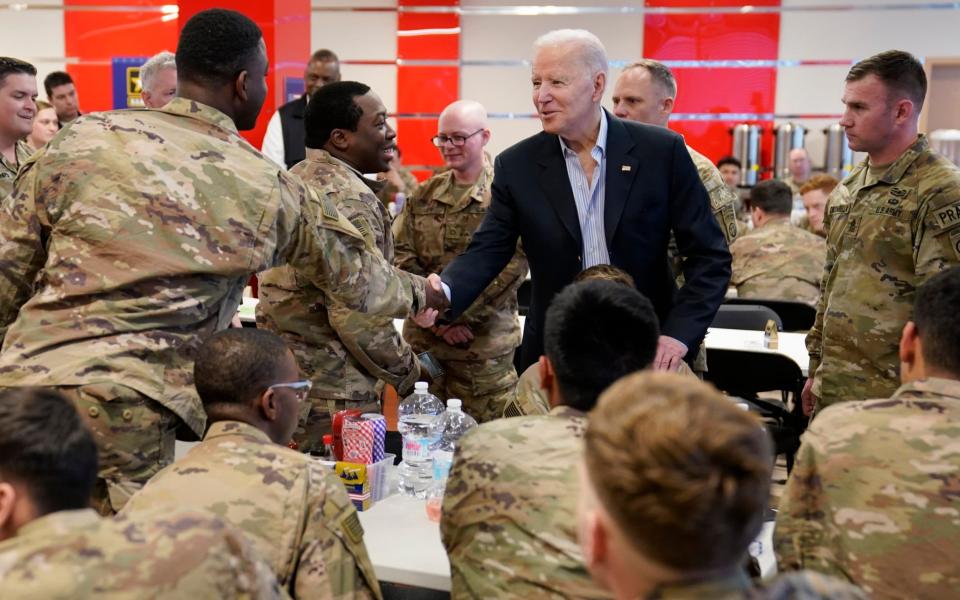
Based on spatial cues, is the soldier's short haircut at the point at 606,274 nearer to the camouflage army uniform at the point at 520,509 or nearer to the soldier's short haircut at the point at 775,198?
the camouflage army uniform at the point at 520,509

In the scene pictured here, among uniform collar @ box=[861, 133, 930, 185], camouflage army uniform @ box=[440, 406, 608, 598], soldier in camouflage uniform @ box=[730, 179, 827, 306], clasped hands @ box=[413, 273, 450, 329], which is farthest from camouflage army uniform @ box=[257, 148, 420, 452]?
soldier in camouflage uniform @ box=[730, 179, 827, 306]

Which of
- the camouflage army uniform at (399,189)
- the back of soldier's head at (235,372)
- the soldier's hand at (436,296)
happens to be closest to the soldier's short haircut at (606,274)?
the soldier's hand at (436,296)

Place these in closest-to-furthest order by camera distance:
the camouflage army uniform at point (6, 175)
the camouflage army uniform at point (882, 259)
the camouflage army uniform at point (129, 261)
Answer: the camouflage army uniform at point (129, 261) < the camouflage army uniform at point (882, 259) < the camouflage army uniform at point (6, 175)

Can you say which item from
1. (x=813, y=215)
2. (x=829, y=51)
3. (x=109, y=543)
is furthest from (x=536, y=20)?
(x=109, y=543)

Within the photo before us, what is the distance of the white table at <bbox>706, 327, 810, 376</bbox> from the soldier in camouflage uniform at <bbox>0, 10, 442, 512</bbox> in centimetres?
289

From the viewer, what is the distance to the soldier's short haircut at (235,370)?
6.80 ft

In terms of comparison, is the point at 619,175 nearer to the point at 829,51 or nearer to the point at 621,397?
the point at 621,397

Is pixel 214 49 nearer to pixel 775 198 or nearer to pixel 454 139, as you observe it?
pixel 454 139

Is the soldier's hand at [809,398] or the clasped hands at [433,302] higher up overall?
the clasped hands at [433,302]

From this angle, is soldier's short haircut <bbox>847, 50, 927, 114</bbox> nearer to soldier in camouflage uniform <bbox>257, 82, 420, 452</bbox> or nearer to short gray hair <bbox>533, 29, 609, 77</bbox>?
short gray hair <bbox>533, 29, 609, 77</bbox>

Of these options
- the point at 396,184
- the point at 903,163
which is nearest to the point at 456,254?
the point at 903,163

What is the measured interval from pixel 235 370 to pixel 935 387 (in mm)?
1402

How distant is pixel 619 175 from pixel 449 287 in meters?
0.67

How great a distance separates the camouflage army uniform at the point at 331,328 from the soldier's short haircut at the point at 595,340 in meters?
1.49
